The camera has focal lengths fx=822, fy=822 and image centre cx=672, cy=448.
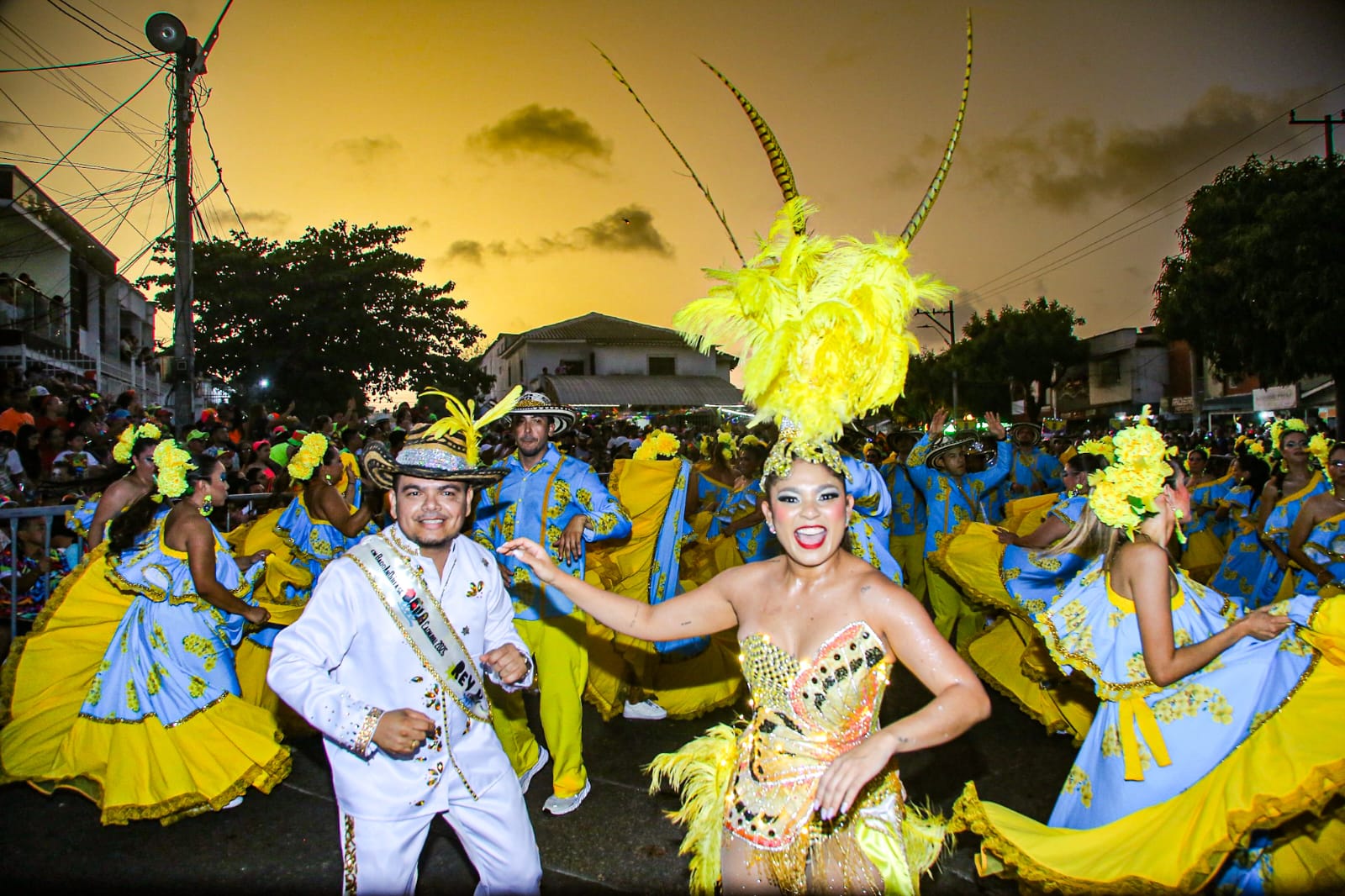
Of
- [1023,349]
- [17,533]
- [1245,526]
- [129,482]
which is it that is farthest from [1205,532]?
[1023,349]

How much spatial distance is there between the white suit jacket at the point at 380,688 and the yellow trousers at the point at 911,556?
5.68m

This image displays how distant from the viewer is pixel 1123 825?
3127 mm

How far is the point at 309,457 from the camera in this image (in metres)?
6.30

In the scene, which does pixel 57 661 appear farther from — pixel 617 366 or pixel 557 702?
pixel 617 366

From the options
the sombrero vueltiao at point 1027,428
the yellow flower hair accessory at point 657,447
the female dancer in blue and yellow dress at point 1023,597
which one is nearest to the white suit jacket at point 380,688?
the female dancer in blue and yellow dress at point 1023,597

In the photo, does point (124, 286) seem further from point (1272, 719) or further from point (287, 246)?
point (1272, 719)

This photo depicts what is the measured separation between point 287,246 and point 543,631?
21532 millimetres

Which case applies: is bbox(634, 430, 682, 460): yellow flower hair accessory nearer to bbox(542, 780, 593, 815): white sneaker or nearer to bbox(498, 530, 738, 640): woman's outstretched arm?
bbox(542, 780, 593, 815): white sneaker

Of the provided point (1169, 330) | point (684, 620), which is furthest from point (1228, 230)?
point (684, 620)

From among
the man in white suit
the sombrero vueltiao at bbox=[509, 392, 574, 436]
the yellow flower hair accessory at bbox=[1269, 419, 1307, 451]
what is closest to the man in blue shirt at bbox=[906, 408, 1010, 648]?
the yellow flower hair accessory at bbox=[1269, 419, 1307, 451]

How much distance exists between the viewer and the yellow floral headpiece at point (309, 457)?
6.19 metres

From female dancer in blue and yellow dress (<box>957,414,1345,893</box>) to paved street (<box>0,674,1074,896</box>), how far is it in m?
0.59

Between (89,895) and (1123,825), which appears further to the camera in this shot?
(89,895)

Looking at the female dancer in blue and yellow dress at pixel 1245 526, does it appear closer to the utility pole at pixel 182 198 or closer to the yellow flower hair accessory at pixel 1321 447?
the yellow flower hair accessory at pixel 1321 447
